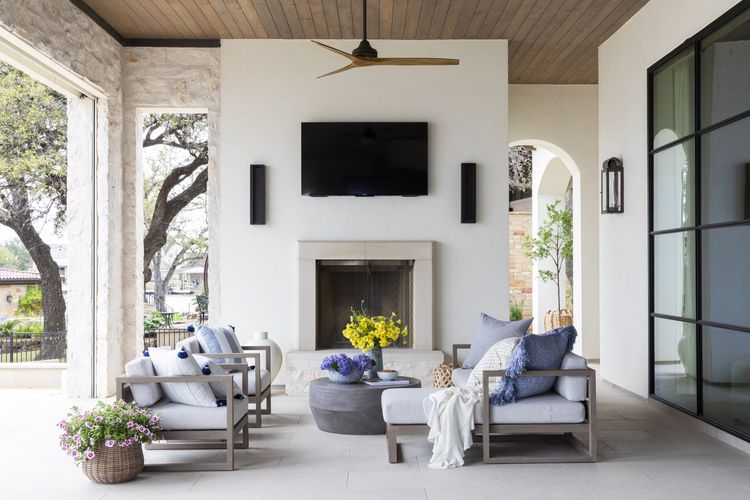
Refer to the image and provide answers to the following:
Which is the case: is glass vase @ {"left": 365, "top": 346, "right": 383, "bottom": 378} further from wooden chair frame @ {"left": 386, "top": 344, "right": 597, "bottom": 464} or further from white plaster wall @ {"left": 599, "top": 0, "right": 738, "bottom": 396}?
white plaster wall @ {"left": 599, "top": 0, "right": 738, "bottom": 396}

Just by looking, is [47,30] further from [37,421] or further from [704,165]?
[704,165]

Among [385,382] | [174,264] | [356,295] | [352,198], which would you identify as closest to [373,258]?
[356,295]

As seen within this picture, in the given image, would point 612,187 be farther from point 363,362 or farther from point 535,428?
point 535,428

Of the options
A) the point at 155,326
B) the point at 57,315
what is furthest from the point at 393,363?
the point at 155,326

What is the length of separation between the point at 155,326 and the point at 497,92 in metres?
6.67

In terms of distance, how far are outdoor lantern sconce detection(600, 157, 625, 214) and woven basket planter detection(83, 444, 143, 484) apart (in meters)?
5.05

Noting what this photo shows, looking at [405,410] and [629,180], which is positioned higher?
[629,180]

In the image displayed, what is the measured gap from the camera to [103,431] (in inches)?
163

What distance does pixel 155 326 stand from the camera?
37.8 feet

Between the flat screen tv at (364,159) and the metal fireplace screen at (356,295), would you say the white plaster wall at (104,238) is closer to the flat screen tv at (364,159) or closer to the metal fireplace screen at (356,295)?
the flat screen tv at (364,159)

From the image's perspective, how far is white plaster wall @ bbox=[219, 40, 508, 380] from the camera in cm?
761

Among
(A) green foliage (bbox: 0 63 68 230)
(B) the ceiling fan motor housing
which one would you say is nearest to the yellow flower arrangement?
(B) the ceiling fan motor housing

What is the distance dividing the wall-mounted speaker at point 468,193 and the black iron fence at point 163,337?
14.8 feet

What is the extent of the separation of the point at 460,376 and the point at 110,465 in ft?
9.23
